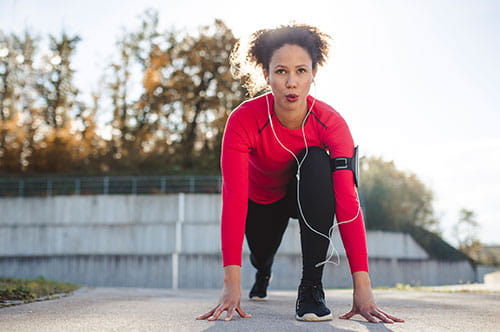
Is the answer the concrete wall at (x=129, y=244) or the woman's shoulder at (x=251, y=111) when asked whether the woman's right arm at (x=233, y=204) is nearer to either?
the woman's shoulder at (x=251, y=111)

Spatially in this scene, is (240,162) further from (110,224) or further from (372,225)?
(372,225)

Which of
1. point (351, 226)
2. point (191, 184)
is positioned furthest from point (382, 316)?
point (191, 184)

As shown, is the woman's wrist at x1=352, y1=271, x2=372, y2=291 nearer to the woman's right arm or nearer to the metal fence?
the woman's right arm

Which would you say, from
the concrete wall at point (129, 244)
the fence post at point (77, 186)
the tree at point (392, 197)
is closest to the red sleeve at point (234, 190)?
the concrete wall at point (129, 244)

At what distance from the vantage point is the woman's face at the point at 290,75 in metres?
2.63

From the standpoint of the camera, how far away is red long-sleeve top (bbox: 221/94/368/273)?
2545 mm

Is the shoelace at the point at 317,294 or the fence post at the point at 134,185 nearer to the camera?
the shoelace at the point at 317,294

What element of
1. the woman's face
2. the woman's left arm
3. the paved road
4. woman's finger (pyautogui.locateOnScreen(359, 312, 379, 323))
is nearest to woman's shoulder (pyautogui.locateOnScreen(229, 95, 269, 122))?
the woman's face

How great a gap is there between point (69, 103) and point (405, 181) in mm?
15468

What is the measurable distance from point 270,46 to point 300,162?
0.61 metres

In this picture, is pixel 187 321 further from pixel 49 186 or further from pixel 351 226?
pixel 49 186

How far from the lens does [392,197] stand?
23203 millimetres

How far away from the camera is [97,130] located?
2372cm

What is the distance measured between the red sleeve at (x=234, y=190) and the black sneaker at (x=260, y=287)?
1208 millimetres
